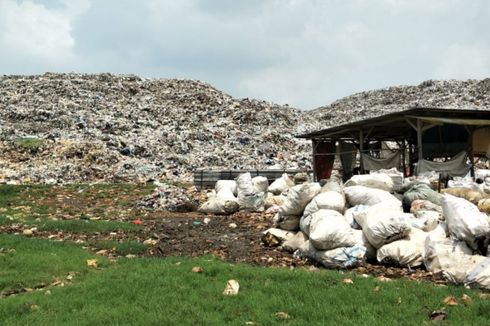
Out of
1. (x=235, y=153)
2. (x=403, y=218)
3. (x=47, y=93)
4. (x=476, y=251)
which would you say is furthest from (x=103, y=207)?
(x=47, y=93)

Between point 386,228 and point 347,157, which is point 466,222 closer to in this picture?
point 386,228

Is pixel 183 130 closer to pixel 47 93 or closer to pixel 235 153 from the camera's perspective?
pixel 235 153

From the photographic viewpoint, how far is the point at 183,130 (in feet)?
93.8

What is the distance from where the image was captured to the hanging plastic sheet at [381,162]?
14.9 meters

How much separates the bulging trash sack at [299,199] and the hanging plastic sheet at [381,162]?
711 cm

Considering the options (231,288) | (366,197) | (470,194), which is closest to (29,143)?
(366,197)

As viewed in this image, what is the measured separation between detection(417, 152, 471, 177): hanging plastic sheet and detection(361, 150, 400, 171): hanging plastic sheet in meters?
2.82

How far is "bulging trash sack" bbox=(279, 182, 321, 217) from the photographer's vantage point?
827 centimetres

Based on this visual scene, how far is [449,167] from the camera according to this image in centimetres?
1198

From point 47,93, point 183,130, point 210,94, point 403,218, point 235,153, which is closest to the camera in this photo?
point 403,218

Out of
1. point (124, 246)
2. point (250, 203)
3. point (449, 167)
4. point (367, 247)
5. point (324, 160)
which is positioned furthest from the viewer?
point (324, 160)

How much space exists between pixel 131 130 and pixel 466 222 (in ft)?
76.9

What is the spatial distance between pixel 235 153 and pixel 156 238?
16.1 meters

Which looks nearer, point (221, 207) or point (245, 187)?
point (221, 207)
